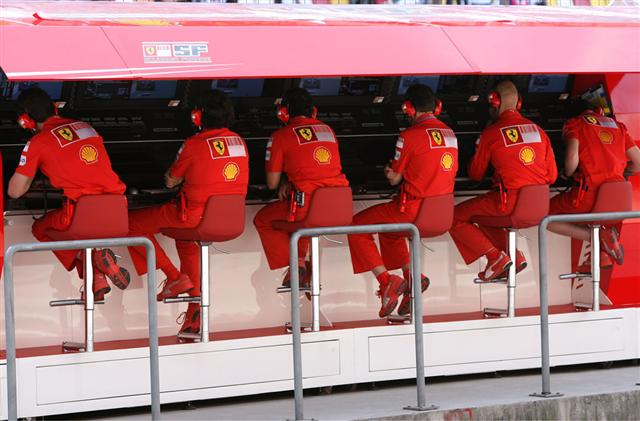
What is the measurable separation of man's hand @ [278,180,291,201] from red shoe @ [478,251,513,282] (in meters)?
1.23

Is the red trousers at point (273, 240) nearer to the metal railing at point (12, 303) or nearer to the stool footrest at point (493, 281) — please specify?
the stool footrest at point (493, 281)

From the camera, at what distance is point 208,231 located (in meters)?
6.38

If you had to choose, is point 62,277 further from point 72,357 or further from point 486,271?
point 486,271

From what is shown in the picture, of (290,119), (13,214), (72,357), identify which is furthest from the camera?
(290,119)

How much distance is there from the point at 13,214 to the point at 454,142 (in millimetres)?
2389

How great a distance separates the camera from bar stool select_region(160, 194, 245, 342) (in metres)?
6.38

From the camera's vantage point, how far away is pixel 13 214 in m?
6.48

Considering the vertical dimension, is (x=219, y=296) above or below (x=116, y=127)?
below

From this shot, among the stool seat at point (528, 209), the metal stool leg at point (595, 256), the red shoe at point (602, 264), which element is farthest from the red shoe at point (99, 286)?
the red shoe at point (602, 264)

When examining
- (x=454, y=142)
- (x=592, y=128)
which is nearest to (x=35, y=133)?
(x=454, y=142)

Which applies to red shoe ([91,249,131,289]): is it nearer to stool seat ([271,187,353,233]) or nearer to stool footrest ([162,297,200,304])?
stool footrest ([162,297,200,304])

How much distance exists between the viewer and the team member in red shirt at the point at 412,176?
6.90 m

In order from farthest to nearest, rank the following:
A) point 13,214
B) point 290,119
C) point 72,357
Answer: point 290,119 < point 13,214 < point 72,357

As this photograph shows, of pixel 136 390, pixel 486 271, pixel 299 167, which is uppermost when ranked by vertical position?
pixel 299 167
